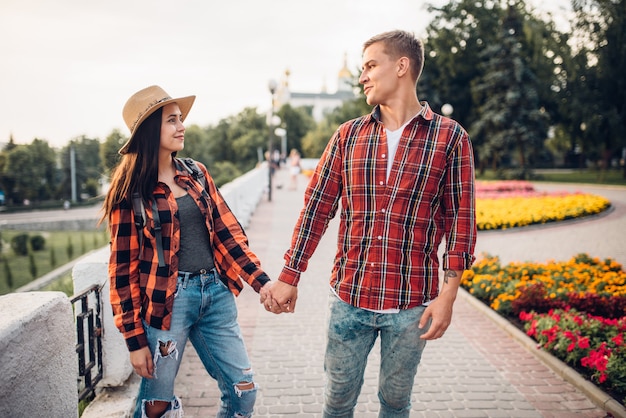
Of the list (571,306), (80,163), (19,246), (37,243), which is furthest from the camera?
(80,163)

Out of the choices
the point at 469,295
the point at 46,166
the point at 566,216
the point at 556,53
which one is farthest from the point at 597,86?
the point at 46,166

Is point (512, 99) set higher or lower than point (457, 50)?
lower

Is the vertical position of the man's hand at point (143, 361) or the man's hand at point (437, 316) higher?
the man's hand at point (437, 316)

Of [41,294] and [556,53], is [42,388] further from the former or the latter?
[556,53]

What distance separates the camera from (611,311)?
16.1 ft

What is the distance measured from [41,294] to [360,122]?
170 centimetres

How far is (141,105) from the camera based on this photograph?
2.21m

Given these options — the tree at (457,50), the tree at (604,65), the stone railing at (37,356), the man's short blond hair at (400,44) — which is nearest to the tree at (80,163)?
the tree at (457,50)

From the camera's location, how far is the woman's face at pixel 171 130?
2275mm

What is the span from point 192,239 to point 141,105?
681 millimetres

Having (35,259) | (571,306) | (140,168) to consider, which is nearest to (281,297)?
(140,168)

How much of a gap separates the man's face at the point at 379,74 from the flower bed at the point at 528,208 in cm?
935

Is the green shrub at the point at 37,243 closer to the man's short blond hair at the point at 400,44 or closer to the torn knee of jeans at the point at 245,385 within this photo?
the torn knee of jeans at the point at 245,385

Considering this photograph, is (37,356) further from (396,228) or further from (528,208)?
(528,208)
